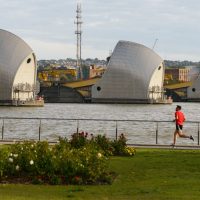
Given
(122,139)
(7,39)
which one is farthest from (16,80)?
(122,139)

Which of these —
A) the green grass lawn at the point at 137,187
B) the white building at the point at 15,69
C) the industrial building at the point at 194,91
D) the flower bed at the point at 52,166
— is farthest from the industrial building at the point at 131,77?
the flower bed at the point at 52,166

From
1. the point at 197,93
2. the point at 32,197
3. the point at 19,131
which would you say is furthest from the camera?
the point at 197,93

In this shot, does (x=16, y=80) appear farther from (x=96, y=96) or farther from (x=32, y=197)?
(x=32, y=197)

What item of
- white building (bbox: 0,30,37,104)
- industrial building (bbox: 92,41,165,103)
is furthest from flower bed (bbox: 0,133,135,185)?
industrial building (bbox: 92,41,165,103)

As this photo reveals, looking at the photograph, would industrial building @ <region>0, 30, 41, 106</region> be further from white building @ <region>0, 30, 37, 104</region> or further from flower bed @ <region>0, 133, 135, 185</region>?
flower bed @ <region>0, 133, 135, 185</region>

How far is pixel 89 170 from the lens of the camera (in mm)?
9672

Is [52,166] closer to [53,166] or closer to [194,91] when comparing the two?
[53,166]

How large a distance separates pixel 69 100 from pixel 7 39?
119ft

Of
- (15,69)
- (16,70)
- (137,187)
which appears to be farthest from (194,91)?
(137,187)

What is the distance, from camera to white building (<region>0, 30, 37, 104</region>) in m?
97.8

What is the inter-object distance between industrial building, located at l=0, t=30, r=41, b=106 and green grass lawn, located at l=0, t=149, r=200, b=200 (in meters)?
87.1

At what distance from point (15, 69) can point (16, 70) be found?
471mm

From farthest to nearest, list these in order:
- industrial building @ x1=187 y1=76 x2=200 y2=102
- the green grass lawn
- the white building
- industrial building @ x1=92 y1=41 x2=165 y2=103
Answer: industrial building @ x1=187 y1=76 x2=200 y2=102, industrial building @ x1=92 y1=41 x2=165 y2=103, the white building, the green grass lawn

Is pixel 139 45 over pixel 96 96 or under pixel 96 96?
over
